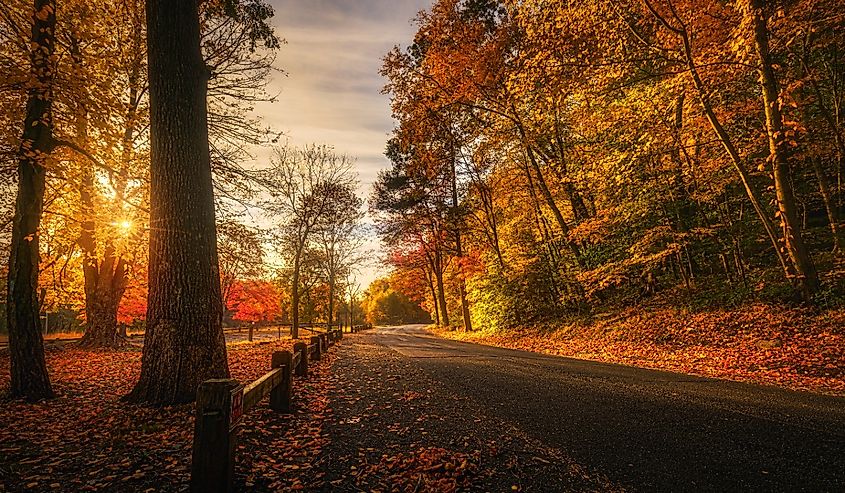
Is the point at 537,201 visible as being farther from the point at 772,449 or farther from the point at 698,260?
the point at 772,449

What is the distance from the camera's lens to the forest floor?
7.34 meters

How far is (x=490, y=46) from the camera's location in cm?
1580

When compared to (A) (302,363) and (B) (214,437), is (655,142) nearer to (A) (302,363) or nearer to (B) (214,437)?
(A) (302,363)

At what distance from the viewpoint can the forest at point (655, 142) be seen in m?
9.86

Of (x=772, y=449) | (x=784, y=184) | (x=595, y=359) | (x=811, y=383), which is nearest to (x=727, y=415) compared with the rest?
(x=772, y=449)

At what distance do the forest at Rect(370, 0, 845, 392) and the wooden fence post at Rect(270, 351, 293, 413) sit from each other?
32.0 feet

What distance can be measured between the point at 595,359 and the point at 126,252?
14.2 meters

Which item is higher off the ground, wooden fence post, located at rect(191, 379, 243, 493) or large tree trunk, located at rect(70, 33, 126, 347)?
large tree trunk, located at rect(70, 33, 126, 347)

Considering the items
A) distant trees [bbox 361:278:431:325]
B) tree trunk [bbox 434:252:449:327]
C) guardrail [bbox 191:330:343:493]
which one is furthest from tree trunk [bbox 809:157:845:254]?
distant trees [bbox 361:278:431:325]

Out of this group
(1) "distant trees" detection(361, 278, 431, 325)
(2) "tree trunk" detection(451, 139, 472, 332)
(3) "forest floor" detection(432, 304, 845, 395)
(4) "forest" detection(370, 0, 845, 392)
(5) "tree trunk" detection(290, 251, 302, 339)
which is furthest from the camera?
(1) "distant trees" detection(361, 278, 431, 325)

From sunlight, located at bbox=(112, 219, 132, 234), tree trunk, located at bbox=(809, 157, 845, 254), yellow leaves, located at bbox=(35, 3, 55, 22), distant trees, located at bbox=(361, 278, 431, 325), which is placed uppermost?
yellow leaves, located at bbox=(35, 3, 55, 22)

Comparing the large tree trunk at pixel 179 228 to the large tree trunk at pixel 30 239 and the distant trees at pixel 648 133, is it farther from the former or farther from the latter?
the distant trees at pixel 648 133

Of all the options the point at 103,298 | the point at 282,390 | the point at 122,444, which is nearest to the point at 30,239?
the point at 122,444

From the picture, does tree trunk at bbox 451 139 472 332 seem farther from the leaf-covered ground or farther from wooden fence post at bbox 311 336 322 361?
the leaf-covered ground
